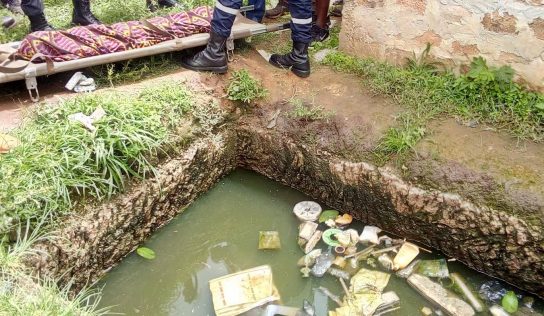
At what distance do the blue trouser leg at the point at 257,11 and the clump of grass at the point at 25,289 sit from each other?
310 centimetres

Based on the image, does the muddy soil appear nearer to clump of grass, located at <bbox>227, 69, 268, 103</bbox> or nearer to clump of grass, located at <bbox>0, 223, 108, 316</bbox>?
clump of grass, located at <bbox>227, 69, 268, 103</bbox>

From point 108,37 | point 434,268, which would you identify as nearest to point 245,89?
point 108,37

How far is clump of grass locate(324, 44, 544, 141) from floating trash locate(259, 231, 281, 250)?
1402 millimetres

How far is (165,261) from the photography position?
3252 mm

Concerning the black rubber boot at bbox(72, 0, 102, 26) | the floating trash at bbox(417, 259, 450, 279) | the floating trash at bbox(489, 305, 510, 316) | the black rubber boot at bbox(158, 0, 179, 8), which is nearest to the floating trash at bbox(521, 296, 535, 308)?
the floating trash at bbox(489, 305, 510, 316)

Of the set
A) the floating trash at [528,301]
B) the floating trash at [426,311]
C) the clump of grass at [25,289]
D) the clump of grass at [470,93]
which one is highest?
the clump of grass at [470,93]

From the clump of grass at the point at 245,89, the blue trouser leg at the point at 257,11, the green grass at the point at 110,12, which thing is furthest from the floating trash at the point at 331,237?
the green grass at the point at 110,12

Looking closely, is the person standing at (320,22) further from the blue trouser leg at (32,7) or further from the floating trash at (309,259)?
the blue trouser leg at (32,7)

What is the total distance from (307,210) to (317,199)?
0.58 feet

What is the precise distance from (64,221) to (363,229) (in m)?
2.06

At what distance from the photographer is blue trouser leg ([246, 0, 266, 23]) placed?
4730 millimetres

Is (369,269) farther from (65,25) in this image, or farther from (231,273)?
(65,25)

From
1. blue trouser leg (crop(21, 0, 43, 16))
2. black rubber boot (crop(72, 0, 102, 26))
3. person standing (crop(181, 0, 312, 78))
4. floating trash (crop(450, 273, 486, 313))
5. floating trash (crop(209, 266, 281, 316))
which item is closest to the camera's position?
floating trash (crop(209, 266, 281, 316))

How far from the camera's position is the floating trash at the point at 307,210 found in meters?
3.53
